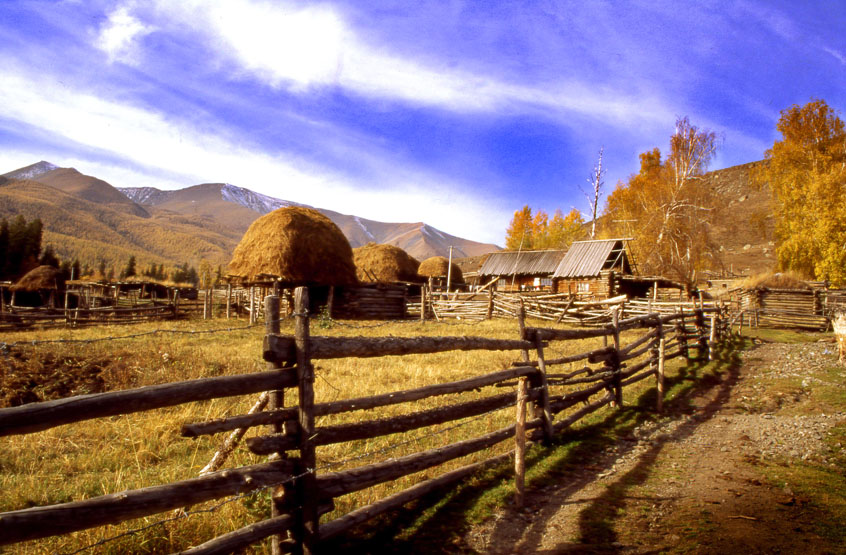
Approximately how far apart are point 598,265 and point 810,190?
12.0 meters

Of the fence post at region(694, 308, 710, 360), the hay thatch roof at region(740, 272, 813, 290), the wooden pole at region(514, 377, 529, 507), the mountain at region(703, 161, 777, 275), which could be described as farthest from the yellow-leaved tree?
the wooden pole at region(514, 377, 529, 507)

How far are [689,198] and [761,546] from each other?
31.5 m

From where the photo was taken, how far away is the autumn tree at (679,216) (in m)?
29.4

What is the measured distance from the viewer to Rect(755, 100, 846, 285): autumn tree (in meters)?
23.4

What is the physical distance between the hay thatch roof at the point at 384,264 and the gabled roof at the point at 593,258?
45.2 ft

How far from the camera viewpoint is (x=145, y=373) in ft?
25.0

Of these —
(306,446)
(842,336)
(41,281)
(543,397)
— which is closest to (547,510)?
(543,397)

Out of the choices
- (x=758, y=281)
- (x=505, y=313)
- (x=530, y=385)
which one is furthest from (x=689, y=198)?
(x=530, y=385)

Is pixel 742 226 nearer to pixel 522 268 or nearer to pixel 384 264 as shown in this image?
pixel 522 268

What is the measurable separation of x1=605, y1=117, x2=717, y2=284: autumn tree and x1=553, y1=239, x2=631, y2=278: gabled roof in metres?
3.75

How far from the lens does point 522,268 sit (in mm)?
32750

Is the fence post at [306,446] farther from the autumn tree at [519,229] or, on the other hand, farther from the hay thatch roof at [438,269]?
the autumn tree at [519,229]

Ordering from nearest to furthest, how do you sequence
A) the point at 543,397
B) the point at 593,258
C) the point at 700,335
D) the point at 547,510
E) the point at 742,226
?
the point at 547,510 → the point at 543,397 → the point at 700,335 → the point at 593,258 → the point at 742,226

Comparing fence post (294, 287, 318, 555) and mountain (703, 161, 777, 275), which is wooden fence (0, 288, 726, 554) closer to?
fence post (294, 287, 318, 555)
